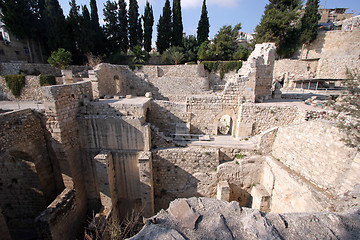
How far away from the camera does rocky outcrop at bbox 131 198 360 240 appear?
2.15 m

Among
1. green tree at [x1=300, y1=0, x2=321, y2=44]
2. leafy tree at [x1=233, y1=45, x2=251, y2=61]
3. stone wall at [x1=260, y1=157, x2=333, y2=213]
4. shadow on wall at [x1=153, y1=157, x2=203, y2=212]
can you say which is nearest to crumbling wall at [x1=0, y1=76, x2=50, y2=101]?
shadow on wall at [x1=153, y1=157, x2=203, y2=212]

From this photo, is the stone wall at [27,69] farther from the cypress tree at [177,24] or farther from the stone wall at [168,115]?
the cypress tree at [177,24]

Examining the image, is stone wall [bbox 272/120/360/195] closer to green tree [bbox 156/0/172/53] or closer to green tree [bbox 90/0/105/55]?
green tree [bbox 156/0/172/53]

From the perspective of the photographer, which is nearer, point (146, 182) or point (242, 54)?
point (146, 182)

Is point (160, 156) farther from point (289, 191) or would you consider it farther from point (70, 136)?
point (289, 191)

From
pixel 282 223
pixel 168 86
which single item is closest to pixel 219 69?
pixel 168 86

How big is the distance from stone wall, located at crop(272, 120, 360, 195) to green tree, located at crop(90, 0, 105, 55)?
28118mm

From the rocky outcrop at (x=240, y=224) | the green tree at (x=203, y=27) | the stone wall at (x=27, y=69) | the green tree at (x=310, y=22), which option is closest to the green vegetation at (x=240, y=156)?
the rocky outcrop at (x=240, y=224)

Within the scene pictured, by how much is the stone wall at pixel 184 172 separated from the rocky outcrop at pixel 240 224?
5175 mm

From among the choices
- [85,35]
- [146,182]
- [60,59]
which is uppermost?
[85,35]

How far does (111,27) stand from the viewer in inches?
1111

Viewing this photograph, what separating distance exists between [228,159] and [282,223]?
18.8ft

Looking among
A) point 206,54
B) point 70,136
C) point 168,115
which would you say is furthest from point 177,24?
point 70,136

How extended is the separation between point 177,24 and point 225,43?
9.39m
